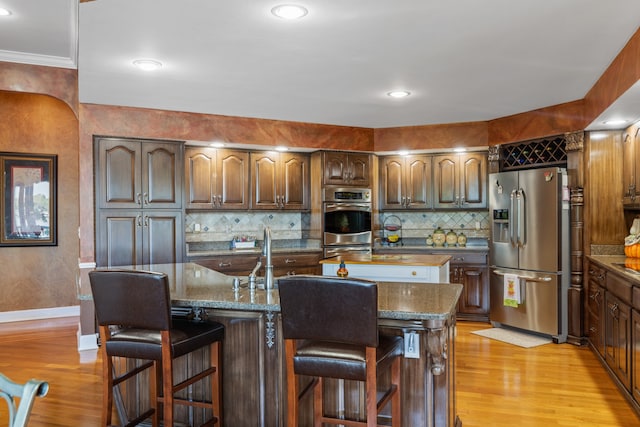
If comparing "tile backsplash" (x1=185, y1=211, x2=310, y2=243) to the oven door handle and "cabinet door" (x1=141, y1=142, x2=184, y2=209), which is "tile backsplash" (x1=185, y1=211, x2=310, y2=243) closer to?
the oven door handle

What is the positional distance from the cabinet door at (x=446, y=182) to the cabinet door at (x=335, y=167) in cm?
118

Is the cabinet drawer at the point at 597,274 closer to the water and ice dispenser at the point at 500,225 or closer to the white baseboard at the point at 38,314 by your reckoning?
the water and ice dispenser at the point at 500,225

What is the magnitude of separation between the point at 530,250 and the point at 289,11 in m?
3.61

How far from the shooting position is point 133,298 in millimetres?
2254

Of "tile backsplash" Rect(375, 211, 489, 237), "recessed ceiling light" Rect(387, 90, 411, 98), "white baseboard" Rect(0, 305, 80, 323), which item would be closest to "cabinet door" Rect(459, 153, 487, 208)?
"tile backsplash" Rect(375, 211, 489, 237)

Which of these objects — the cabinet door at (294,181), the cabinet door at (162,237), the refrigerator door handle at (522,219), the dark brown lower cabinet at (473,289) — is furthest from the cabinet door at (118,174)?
the refrigerator door handle at (522,219)

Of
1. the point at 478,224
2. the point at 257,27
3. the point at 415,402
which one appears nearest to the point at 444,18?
the point at 257,27

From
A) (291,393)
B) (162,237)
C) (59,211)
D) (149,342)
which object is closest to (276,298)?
(291,393)

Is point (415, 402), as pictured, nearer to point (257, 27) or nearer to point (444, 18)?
point (444, 18)

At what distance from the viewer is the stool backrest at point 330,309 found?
1.89 meters

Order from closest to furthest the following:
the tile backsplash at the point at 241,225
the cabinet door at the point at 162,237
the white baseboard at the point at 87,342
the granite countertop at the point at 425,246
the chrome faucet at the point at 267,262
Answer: the chrome faucet at the point at 267,262
the white baseboard at the point at 87,342
the cabinet door at the point at 162,237
the granite countertop at the point at 425,246
the tile backsplash at the point at 241,225

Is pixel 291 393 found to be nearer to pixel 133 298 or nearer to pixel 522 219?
pixel 133 298

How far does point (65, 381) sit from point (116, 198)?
1.84m

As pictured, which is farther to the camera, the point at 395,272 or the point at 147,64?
the point at 395,272
